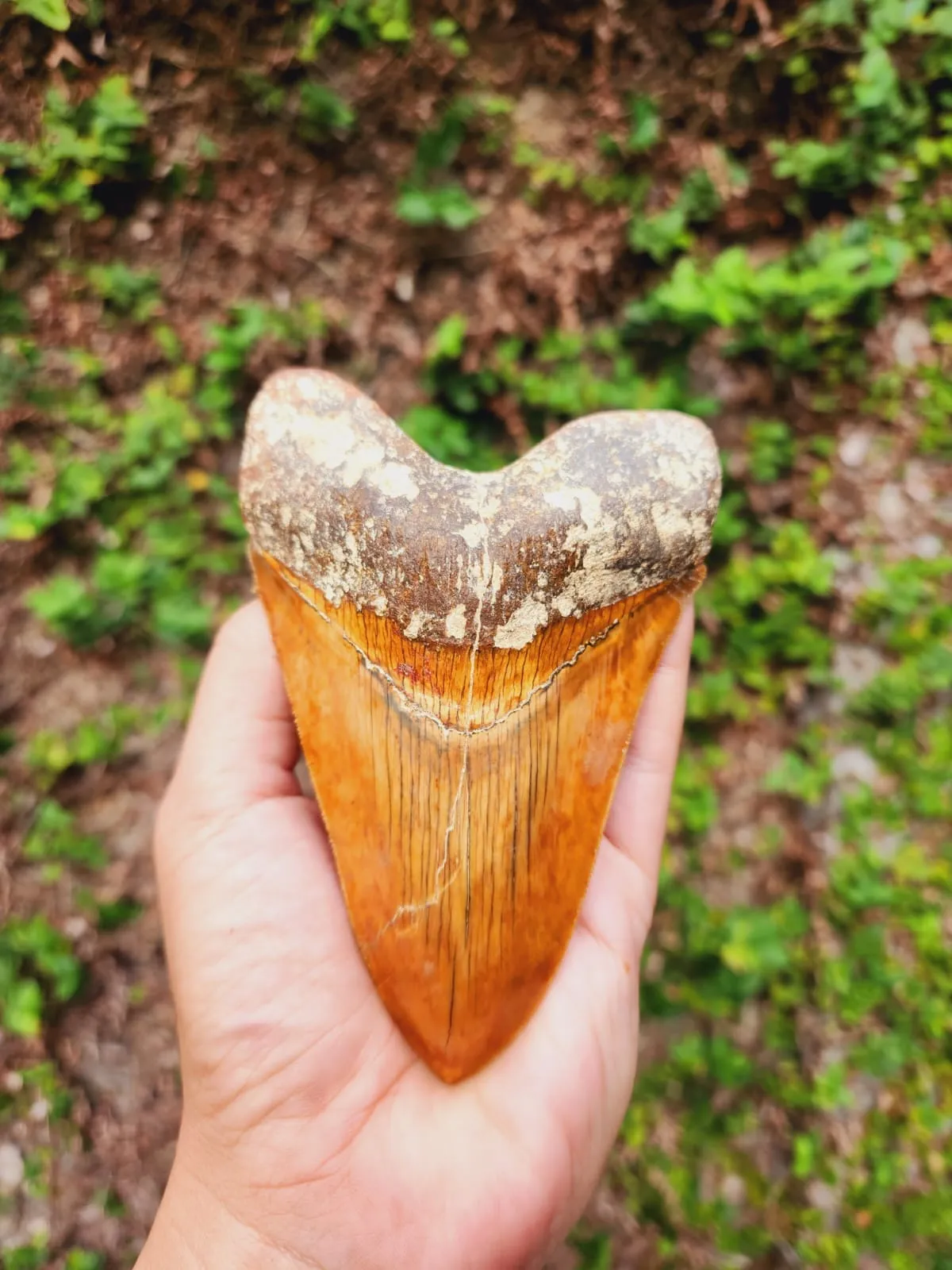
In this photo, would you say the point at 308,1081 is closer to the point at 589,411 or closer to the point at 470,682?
the point at 470,682

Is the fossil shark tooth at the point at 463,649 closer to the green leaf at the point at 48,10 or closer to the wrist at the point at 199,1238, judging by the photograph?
the wrist at the point at 199,1238

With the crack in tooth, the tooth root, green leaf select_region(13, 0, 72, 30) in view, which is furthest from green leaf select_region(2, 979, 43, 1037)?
green leaf select_region(13, 0, 72, 30)

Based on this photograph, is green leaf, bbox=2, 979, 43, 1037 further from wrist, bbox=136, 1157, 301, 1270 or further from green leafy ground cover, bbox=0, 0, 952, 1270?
wrist, bbox=136, 1157, 301, 1270

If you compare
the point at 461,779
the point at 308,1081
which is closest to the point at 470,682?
the point at 461,779

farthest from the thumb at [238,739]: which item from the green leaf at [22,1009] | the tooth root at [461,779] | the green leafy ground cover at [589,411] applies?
the green leaf at [22,1009]

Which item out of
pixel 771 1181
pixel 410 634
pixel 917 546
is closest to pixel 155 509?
pixel 410 634
